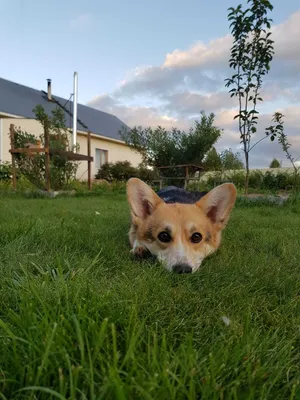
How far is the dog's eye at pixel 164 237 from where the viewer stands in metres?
2.26

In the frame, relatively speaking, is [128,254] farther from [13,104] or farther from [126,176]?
[13,104]

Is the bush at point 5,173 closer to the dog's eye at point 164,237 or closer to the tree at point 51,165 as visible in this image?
the tree at point 51,165

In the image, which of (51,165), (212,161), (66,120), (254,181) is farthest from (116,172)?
(51,165)

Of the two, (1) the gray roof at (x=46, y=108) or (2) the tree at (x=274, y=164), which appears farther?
(2) the tree at (x=274, y=164)

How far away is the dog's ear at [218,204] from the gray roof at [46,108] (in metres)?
17.3

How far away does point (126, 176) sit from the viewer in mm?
19984

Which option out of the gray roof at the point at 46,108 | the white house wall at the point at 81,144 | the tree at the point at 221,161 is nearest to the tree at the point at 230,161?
the tree at the point at 221,161

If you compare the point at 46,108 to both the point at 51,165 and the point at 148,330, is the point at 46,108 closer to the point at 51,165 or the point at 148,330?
the point at 51,165

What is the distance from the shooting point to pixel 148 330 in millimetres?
1182

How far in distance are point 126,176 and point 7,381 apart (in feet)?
63.1

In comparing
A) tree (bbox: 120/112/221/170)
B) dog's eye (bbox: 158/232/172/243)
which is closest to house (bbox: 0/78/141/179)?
tree (bbox: 120/112/221/170)

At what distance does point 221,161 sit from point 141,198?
1078cm

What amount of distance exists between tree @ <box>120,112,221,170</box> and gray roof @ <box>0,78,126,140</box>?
26.8 ft

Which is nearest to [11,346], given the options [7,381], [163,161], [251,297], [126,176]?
[7,381]
